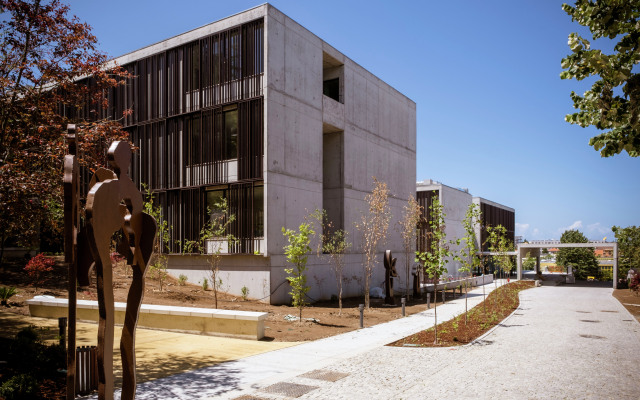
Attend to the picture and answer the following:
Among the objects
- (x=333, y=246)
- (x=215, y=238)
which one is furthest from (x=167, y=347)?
(x=333, y=246)

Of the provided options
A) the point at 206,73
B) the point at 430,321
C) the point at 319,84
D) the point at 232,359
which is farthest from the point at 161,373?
the point at 319,84

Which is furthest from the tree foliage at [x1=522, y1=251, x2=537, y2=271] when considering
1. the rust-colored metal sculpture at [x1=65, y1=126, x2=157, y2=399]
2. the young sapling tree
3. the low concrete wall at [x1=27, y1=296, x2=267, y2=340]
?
the rust-colored metal sculpture at [x1=65, y1=126, x2=157, y2=399]

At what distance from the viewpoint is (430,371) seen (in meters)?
11.2

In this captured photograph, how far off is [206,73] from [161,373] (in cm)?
2032

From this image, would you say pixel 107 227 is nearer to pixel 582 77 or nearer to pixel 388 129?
pixel 582 77

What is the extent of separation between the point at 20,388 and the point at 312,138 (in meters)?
22.5

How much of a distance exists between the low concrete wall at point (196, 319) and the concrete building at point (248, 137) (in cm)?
853

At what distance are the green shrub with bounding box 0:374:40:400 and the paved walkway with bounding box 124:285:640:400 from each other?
180 centimetres

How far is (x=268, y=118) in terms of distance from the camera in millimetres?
25312

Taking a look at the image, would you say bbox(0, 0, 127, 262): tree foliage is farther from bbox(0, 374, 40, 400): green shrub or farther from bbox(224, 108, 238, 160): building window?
bbox(224, 108, 238, 160): building window

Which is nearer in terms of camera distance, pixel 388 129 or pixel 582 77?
pixel 582 77

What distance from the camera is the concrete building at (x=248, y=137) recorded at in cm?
2553

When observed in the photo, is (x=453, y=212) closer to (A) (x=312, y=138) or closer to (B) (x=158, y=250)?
(A) (x=312, y=138)

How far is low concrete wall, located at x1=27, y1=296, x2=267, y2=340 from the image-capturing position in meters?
15.3
